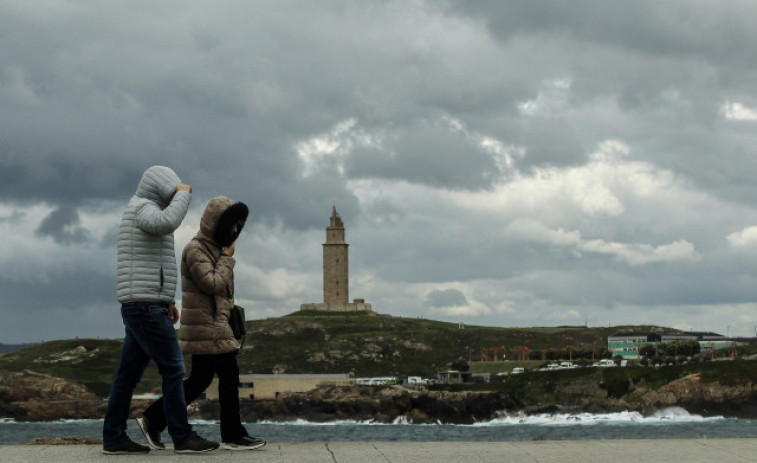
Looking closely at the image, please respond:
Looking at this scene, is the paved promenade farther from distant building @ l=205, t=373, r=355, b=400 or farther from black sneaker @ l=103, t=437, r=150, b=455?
distant building @ l=205, t=373, r=355, b=400

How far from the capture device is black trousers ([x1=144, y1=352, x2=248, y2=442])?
1230 centimetres

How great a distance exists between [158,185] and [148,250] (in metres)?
0.91

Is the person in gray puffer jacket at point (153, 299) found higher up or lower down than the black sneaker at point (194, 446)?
higher up

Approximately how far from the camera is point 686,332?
18688 centimetres

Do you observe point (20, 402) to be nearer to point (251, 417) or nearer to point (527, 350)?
point (251, 417)

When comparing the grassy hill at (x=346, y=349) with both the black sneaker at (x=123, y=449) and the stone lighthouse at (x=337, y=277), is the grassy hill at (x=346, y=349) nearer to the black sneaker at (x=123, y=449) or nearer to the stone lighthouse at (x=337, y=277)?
the stone lighthouse at (x=337, y=277)

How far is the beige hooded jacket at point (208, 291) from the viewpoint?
11.9 meters

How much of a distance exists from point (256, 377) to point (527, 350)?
173ft

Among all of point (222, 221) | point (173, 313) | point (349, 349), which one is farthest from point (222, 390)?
point (349, 349)

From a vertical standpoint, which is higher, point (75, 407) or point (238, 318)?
point (238, 318)

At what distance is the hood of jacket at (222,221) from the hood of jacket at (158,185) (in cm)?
68

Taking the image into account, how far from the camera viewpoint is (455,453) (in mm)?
11102

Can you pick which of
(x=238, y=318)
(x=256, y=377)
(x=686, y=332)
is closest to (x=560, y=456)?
(x=238, y=318)

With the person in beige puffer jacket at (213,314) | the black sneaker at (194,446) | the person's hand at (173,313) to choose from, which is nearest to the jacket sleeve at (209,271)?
the person in beige puffer jacket at (213,314)
